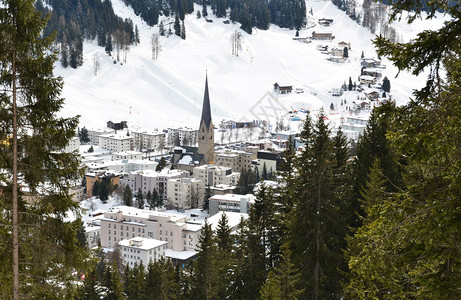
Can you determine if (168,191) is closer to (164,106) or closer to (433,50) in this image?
(164,106)

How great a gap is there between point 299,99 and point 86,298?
3399 inches

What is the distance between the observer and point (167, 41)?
11906cm

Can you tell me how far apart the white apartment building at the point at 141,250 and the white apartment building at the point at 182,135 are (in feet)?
135

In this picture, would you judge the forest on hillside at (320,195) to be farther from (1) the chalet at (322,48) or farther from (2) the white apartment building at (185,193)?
(1) the chalet at (322,48)

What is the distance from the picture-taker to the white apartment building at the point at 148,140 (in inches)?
3081

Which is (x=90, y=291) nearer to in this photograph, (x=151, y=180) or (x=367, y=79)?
(x=151, y=180)

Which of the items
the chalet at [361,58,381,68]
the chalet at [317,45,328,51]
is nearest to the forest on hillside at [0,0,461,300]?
the chalet at [361,58,381,68]

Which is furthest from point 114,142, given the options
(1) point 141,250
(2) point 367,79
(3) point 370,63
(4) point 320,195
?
(3) point 370,63

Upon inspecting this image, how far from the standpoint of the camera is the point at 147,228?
4428 cm

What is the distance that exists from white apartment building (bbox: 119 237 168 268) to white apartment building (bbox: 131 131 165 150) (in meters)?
38.5

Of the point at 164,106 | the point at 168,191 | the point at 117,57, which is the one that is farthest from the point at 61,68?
the point at 168,191

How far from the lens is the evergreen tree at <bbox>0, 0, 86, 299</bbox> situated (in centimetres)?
631

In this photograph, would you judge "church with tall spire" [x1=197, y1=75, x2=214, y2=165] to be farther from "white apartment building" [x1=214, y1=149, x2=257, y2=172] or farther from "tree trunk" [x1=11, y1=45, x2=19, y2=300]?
"tree trunk" [x1=11, y1=45, x2=19, y2=300]

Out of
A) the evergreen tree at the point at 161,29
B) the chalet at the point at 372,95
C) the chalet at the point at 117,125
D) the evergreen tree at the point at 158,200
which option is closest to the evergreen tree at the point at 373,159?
the evergreen tree at the point at 158,200
